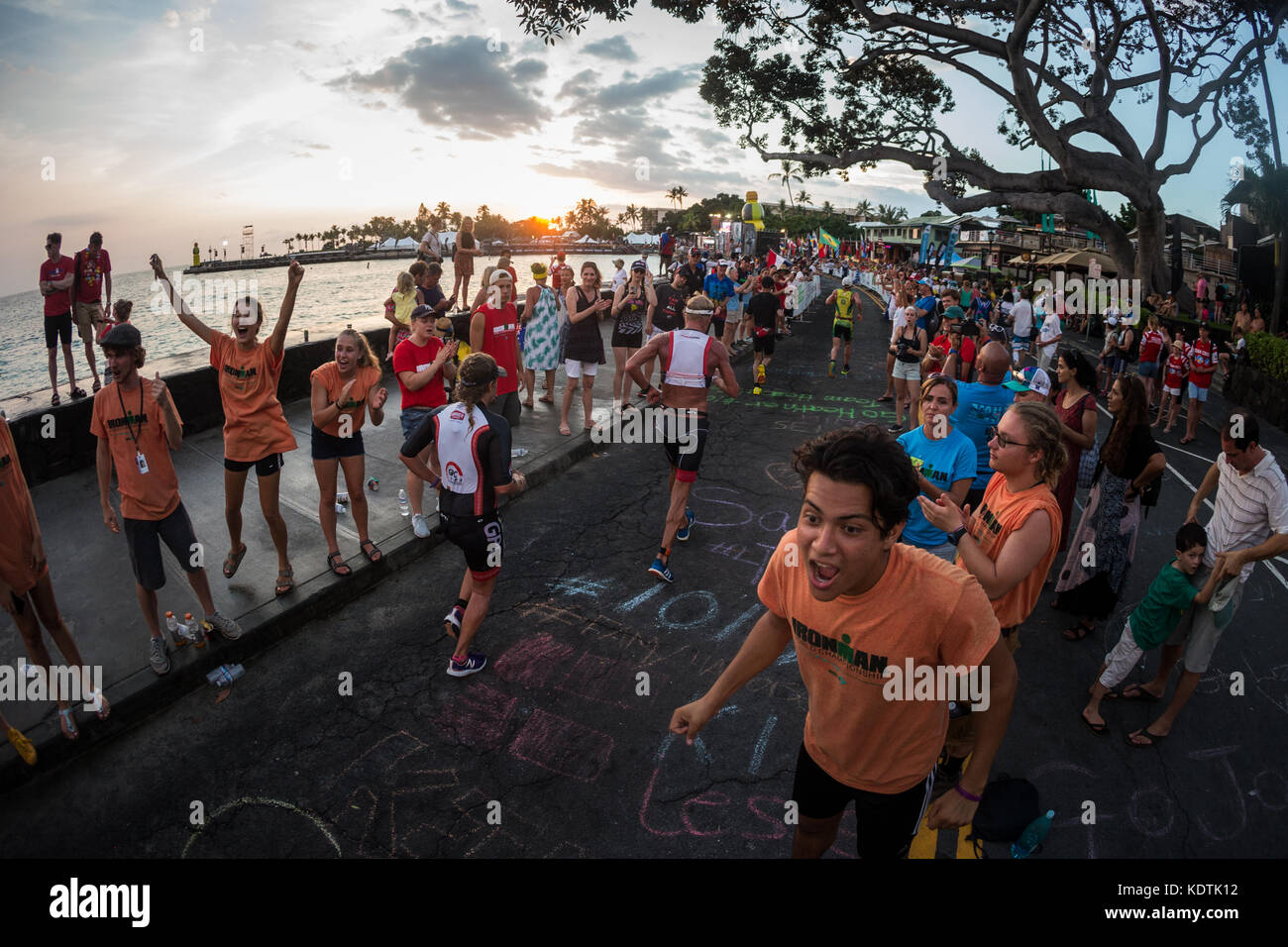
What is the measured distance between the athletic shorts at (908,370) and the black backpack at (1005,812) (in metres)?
7.72

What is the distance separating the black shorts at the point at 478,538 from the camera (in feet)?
13.7

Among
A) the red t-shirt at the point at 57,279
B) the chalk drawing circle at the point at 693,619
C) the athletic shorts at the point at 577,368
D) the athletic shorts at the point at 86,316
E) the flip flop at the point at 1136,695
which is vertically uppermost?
the red t-shirt at the point at 57,279

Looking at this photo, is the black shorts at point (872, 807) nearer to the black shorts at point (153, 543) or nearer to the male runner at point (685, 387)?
the male runner at point (685, 387)

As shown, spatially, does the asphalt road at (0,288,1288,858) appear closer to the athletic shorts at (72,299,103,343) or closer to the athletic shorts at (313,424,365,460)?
the athletic shorts at (313,424,365,460)

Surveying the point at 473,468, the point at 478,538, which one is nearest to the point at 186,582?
the point at 478,538

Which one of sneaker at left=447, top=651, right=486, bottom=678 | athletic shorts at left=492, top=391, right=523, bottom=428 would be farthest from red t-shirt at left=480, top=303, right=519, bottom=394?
sneaker at left=447, top=651, right=486, bottom=678

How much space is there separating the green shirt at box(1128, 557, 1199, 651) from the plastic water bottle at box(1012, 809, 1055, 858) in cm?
152

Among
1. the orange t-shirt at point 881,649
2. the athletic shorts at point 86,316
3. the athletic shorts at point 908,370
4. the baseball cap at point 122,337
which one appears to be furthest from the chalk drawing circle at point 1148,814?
the athletic shorts at point 86,316

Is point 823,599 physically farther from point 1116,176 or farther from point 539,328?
point 1116,176

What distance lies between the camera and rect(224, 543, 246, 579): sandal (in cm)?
514

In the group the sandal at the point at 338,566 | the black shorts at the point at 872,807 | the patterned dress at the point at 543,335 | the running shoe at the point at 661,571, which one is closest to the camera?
the black shorts at the point at 872,807

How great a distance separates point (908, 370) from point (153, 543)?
9.54 m
